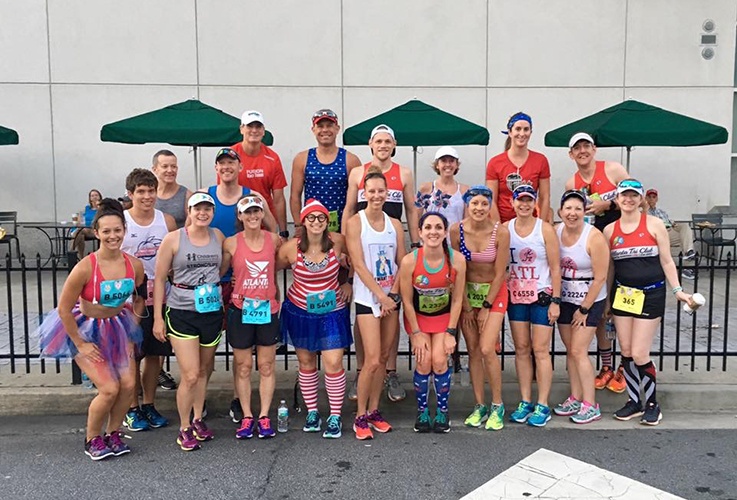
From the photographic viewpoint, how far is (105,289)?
4.27 m

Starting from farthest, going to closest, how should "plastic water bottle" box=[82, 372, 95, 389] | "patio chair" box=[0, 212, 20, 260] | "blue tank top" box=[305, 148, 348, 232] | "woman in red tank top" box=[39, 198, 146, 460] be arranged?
"patio chair" box=[0, 212, 20, 260] → "blue tank top" box=[305, 148, 348, 232] → "plastic water bottle" box=[82, 372, 95, 389] → "woman in red tank top" box=[39, 198, 146, 460]

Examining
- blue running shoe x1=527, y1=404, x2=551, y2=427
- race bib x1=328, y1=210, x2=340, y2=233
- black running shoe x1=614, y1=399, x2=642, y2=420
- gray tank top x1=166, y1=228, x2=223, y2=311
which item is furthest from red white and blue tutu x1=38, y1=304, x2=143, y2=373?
black running shoe x1=614, y1=399, x2=642, y2=420

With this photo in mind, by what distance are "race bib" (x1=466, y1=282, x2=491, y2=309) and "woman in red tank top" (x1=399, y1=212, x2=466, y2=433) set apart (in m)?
0.22

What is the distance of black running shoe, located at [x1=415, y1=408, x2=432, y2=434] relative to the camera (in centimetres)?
484

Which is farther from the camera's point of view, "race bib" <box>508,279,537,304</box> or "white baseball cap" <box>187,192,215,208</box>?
"race bib" <box>508,279,537,304</box>

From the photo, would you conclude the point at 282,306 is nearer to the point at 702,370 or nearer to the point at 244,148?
the point at 244,148

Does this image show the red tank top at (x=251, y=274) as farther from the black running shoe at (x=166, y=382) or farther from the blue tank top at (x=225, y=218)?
the black running shoe at (x=166, y=382)

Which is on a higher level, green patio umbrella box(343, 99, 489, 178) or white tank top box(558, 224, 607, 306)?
green patio umbrella box(343, 99, 489, 178)

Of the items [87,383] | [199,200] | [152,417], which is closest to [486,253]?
[199,200]

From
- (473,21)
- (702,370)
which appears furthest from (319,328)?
(473,21)

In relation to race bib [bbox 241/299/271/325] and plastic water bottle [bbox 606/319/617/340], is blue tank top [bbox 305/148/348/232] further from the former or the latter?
plastic water bottle [bbox 606/319/617/340]

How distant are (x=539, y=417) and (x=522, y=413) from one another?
137mm

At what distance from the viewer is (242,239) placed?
4.67m

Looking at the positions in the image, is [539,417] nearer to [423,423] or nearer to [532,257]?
[423,423]
